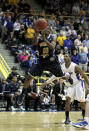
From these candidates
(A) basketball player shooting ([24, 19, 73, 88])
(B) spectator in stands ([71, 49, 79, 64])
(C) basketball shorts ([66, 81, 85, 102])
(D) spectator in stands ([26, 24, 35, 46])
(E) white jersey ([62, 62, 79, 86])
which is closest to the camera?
(E) white jersey ([62, 62, 79, 86])

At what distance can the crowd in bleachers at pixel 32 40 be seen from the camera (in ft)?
50.2

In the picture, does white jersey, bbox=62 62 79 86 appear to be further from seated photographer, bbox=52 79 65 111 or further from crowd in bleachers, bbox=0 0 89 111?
seated photographer, bbox=52 79 65 111

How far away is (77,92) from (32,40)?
8521mm

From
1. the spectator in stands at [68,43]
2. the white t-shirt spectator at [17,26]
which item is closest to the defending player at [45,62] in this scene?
the white t-shirt spectator at [17,26]

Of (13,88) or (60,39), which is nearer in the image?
(13,88)

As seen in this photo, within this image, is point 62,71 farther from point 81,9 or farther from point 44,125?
point 81,9

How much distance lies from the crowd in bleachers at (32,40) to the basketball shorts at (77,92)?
4.34m

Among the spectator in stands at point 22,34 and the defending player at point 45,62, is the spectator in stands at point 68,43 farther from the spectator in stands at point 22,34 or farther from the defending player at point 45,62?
the defending player at point 45,62

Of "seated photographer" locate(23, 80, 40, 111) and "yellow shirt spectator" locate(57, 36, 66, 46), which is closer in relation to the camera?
"seated photographer" locate(23, 80, 40, 111)

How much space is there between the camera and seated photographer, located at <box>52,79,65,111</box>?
15266 millimetres

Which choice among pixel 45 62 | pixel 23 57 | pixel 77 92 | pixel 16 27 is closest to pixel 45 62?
pixel 45 62

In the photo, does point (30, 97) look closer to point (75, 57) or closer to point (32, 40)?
point (32, 40)

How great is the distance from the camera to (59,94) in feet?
50.4

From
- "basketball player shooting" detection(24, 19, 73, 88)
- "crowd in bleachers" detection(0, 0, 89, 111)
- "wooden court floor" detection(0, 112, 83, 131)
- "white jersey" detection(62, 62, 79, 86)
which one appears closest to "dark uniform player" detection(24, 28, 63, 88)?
"basketball player shooting" detection(24, 19, 73, 88)
